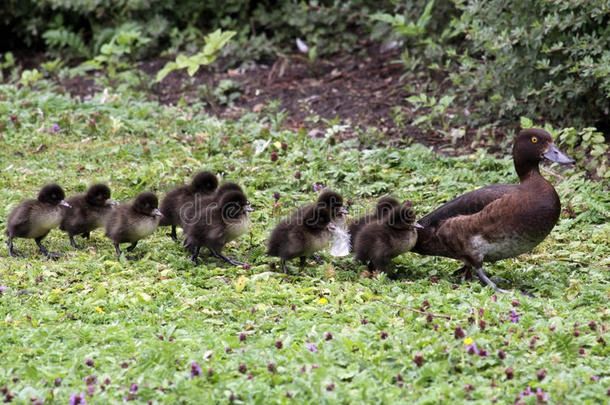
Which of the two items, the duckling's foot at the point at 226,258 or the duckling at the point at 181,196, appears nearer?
the duckling's foot at the point at 226,258

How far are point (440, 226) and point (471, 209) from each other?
0.31 metres

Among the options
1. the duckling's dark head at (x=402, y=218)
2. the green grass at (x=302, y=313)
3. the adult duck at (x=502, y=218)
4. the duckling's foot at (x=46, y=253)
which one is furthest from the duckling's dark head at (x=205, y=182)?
the adult duck at (x=502, y=218)

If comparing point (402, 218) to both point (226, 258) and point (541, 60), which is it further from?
point (541, 60)

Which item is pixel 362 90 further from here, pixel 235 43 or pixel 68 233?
pixel 68 233

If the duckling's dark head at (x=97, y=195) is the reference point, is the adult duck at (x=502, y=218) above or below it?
above

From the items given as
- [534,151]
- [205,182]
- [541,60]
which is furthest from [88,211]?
[541,60]

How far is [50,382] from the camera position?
4434 mm

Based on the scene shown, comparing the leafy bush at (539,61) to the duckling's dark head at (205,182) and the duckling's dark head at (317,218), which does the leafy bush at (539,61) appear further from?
the duckling's dark head at (205,182)

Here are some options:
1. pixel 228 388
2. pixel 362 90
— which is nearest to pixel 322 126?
pixel 362 90

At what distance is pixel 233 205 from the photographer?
6758 mm

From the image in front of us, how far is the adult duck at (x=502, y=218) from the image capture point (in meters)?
6.07

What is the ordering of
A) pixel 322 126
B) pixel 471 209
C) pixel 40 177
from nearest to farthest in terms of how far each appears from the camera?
pixel 471 209 → pixel 40 177 → pixel 322 126

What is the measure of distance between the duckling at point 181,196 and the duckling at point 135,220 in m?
0.35

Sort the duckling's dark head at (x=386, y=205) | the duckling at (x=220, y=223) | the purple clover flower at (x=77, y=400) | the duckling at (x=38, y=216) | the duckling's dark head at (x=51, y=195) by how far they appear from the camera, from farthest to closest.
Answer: the duckling's dark head at (x=51, y=195), the duckling at (x=38, y=216), the duckling's dark head at (x=386, y=205), the duckling at (x=220, y=223), the purple clover flower at (x=77, y=400)
